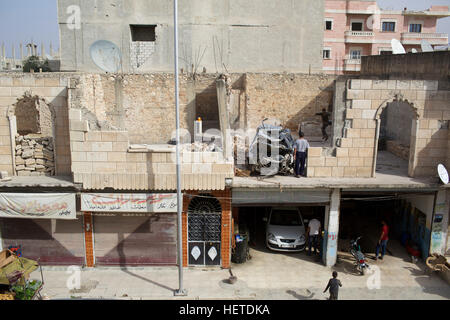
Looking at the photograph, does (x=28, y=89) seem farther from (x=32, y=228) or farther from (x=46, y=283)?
(x=46, y=283)

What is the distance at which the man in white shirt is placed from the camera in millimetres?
13453

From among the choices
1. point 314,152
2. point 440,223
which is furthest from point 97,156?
point 440,223

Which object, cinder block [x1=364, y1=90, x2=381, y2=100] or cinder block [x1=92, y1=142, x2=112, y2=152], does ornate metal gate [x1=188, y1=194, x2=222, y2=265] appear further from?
cinder block [x1=364, y1=90, x2=381, y2=100]

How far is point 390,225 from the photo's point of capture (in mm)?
16234

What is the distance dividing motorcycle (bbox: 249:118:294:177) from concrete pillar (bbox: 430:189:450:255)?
200 inches

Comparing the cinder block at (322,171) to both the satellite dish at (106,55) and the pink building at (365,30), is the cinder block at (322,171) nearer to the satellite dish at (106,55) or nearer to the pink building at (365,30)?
the satellite dish at (106,55)

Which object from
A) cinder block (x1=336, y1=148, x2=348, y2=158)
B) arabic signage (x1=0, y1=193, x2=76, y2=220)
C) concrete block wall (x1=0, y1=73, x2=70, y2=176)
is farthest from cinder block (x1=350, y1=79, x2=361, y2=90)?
arabic signage (x1=0, y1=193, x2=76, y2=220)

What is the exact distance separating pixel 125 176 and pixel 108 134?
1444 mm

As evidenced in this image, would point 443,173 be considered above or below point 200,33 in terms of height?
below

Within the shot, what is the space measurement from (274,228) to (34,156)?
9089 mm

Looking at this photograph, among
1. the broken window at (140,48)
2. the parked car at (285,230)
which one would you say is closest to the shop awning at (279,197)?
the parked car at (285,230)

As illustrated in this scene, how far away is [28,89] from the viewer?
41.4 ft

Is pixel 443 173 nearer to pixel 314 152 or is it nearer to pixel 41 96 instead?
pixel 314 152
